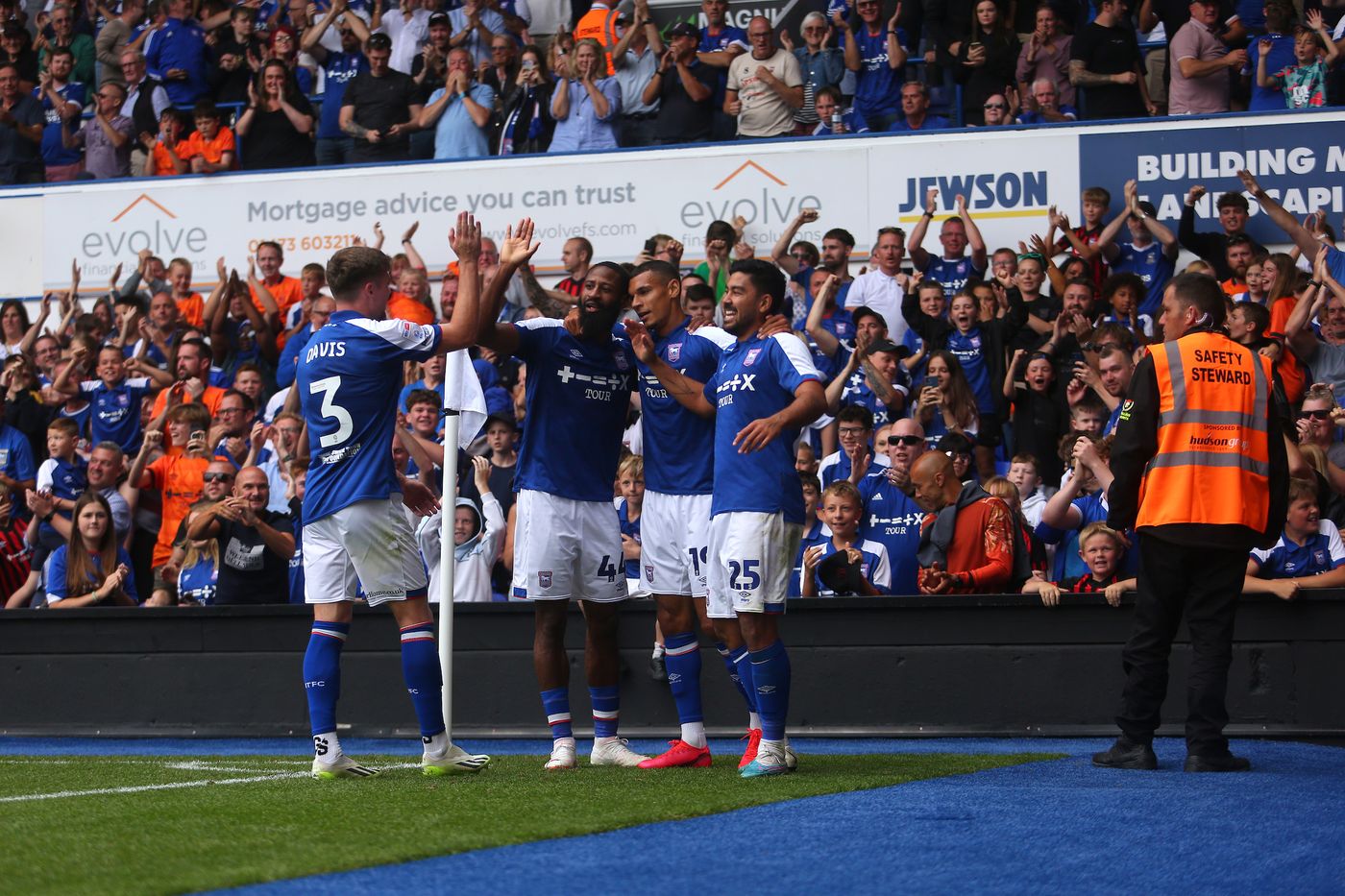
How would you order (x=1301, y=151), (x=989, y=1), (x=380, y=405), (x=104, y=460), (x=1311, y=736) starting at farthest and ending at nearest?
(x=989, y=1), (x=1301, y=151), (x=104, y=460), (x=1311, y=736), (x=380, y=405)

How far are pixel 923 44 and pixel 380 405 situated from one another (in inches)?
439

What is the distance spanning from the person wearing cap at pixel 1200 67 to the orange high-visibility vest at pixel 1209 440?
857 cm

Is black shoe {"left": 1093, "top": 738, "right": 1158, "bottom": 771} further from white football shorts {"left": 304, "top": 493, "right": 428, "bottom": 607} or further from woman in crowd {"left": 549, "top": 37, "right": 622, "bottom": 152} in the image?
woman in crowd {"left": 549, "top": 37, "right": 622, "bottom": 152}

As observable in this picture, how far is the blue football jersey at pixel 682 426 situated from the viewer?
797 cm

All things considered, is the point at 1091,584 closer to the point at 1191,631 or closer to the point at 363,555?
the point at 1191,631

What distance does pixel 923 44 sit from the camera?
55.4ft

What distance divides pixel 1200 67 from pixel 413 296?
7.69 meters

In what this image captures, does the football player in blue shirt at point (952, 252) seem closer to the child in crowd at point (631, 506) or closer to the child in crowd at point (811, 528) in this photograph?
the child in crowd at point (811, 528)

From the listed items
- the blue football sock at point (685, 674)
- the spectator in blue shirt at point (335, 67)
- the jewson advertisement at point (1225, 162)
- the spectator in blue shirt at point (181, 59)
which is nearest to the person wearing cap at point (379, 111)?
the spectator in blue shirt at point (335, 67)

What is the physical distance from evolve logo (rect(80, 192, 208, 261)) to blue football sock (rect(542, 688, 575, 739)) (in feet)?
37.9

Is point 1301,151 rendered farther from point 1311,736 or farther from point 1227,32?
point 1311,736

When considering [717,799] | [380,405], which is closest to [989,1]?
[380,405]

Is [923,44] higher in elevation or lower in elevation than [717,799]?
higher

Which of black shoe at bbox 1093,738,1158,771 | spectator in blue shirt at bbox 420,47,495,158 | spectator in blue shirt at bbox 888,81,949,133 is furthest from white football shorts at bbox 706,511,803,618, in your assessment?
spectator in blue shirt at bbox 420,47,495,158
